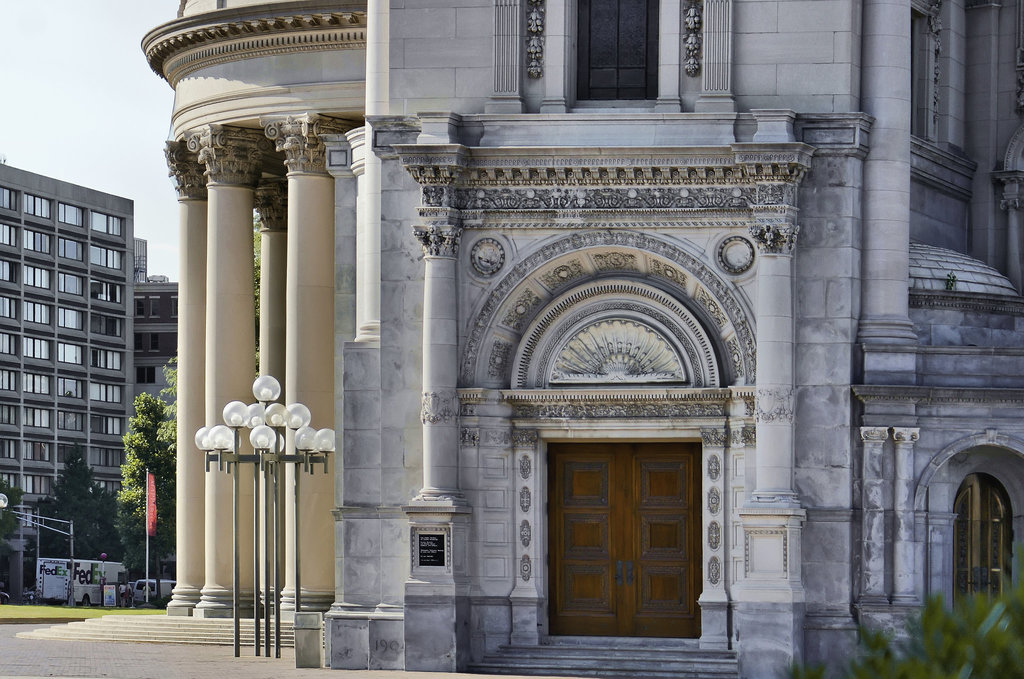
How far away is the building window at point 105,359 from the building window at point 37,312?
23.9 feet

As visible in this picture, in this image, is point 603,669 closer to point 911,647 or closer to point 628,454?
point 628,454

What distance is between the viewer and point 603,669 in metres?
33.4

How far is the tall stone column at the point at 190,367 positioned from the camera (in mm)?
47781

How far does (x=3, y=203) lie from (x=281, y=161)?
9610 centimetres

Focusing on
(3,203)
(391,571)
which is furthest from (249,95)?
(3,203)

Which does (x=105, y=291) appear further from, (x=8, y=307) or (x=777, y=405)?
(x=777, y=405)

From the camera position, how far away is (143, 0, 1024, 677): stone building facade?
3362cm

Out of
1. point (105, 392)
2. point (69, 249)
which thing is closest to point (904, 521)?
point (69, 249)

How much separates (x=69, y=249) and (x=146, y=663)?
117948 mm

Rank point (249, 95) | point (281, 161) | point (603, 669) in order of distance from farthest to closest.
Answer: point (281, 161), point (249, 95), point (603, 669)

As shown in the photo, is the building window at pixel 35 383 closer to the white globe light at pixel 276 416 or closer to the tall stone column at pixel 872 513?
the white globe light at pixel 276 416

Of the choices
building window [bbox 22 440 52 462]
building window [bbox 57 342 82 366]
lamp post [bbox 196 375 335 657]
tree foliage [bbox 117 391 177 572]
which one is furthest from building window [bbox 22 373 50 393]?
lamp post [bbox 196 375 335 657]

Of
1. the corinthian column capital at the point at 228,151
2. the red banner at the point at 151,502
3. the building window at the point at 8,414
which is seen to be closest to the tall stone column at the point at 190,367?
the corinthian column capital at the point at 228,151

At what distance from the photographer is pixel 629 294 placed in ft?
115
